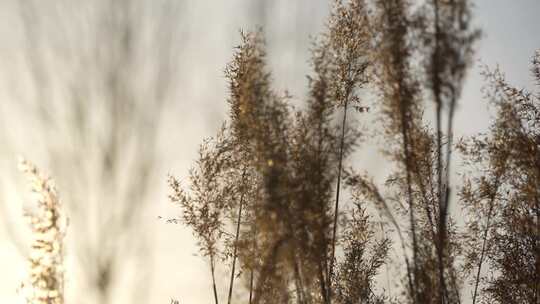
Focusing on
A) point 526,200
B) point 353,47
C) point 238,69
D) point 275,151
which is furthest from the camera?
point 526,200

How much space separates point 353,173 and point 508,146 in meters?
2.63

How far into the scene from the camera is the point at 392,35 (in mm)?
5016

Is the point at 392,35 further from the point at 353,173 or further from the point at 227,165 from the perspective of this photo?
the point at 227,165

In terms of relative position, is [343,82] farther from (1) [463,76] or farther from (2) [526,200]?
(2) [526,200]

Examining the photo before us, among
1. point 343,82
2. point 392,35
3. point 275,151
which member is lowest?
point 275,151

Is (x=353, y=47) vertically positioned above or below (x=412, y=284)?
above

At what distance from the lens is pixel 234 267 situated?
6.70m

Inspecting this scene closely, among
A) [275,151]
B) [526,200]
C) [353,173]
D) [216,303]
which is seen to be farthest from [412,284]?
[526,200]

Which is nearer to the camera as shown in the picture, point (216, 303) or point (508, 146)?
point (216, 303)

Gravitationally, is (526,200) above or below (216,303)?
above

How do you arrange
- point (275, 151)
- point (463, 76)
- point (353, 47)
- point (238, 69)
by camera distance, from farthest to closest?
point (238, 69), point (353, 47), point (275, 151), point (463, 76)

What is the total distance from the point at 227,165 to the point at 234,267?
1.18 metres

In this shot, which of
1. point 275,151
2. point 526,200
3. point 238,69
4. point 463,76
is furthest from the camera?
point 526,200

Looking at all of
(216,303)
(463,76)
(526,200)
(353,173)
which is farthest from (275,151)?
(526,200)
